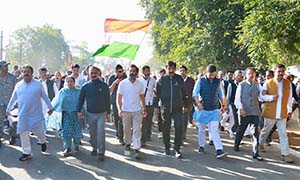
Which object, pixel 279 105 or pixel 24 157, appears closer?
pixel 24 157

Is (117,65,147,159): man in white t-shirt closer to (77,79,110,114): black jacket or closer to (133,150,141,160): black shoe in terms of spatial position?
(133,150,141,160): black shoe

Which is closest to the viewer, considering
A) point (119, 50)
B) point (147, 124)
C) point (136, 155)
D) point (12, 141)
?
point (136, 155)

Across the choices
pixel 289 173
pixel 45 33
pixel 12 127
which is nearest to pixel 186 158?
pixel 289 173

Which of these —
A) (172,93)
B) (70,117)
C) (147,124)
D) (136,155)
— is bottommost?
(136,155)

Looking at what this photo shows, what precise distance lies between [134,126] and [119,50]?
365 cm

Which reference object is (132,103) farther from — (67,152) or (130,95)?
(67,152)

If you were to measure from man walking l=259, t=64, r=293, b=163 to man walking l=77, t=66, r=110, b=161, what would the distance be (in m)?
3.34

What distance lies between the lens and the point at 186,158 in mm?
8977

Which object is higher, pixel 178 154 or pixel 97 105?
pixel 97 105

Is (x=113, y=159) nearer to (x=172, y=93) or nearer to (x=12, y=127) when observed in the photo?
(x=172, y=93)

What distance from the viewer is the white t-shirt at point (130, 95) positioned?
29.4ft

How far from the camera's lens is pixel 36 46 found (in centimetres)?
9000

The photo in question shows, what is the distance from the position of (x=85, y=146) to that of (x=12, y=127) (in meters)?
1.84

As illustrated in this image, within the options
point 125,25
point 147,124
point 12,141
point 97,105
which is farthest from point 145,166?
point 125,25
